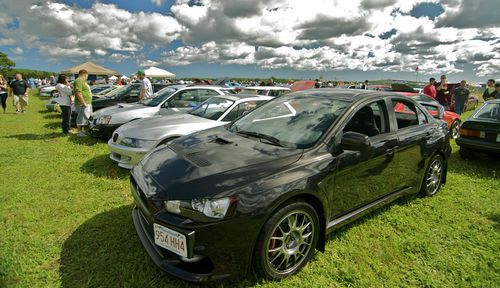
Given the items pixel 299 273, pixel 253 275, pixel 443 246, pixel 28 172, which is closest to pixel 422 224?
pixel 443 246

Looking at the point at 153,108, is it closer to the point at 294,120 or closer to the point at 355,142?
the point at 294,120

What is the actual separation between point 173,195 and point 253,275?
0.98m

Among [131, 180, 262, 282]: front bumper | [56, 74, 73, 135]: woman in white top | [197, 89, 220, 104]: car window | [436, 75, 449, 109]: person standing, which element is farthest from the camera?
[436, 75, 449, 109]: person standing

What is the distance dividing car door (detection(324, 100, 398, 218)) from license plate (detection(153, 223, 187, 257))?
132 centimetres

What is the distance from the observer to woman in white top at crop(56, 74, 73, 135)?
25.9ft

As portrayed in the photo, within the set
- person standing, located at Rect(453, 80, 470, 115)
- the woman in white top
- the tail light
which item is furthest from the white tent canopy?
the tail light

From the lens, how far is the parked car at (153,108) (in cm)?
669

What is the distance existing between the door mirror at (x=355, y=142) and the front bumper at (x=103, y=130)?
5.61 m

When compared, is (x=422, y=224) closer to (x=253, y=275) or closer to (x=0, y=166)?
(x=253, y=275)

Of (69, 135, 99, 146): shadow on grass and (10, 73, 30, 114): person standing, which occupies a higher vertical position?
(10, 73, 30, 114): person standing

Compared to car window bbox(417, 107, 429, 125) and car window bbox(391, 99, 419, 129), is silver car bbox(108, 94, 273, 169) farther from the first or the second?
car window bbox(417, 107, 429, 125)

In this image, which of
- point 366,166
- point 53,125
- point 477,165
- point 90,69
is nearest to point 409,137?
point 366,166

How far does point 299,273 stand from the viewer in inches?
101

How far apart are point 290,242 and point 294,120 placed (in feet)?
4.20
